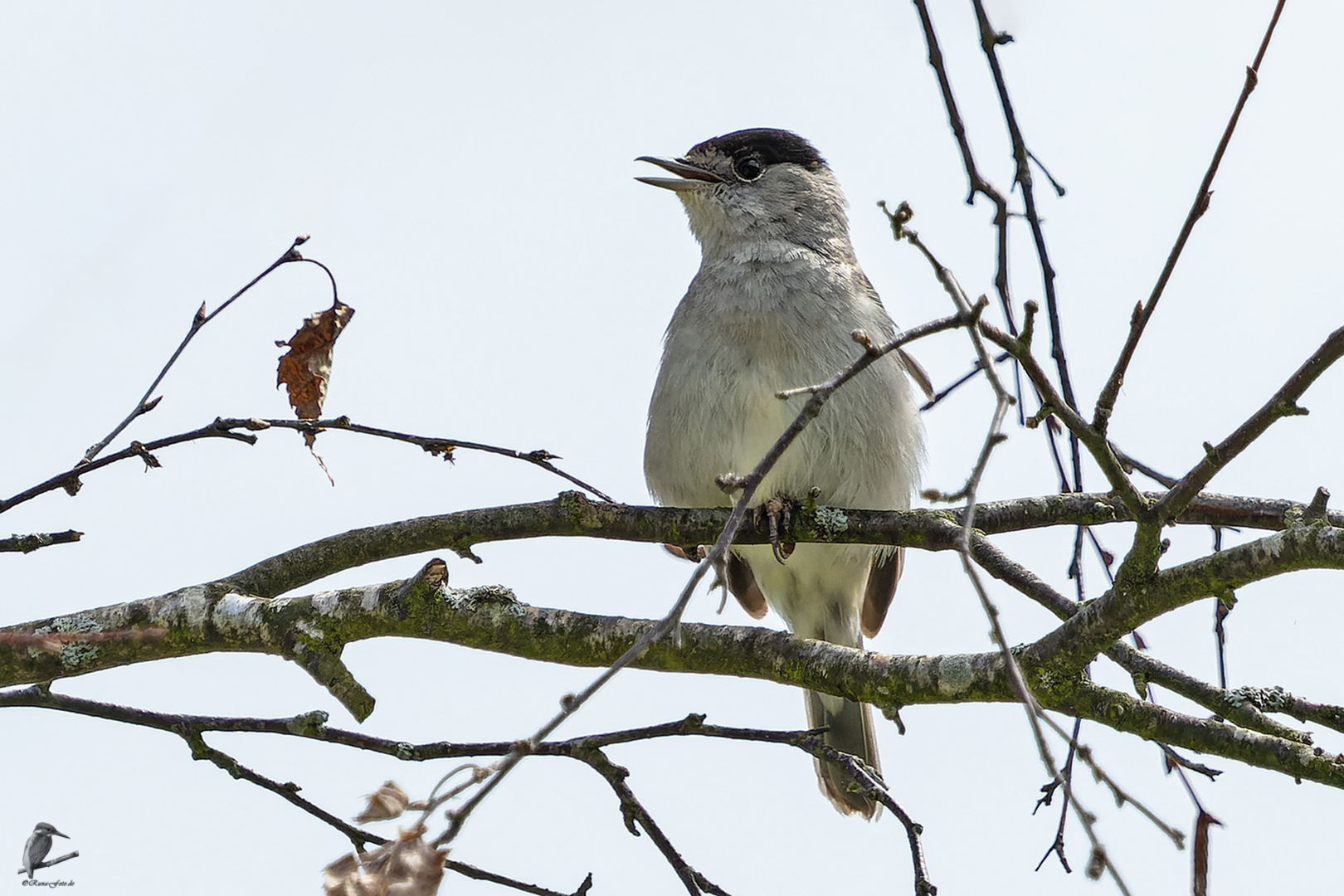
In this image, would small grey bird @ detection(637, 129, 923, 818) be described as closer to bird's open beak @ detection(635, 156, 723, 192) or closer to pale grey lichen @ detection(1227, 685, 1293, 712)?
bird's open beak @ detection(635, 156, 723, 192)

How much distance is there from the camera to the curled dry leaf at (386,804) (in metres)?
2.09

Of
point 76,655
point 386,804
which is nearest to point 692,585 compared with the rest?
point 386,804

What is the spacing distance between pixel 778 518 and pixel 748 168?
8.77 ft

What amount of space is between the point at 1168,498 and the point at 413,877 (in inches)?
67.3

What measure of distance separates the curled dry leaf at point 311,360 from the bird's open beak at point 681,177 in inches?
112

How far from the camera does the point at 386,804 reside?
2096mm

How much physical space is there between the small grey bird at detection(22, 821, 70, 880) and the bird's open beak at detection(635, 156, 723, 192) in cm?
440

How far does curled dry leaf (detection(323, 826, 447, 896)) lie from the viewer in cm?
197

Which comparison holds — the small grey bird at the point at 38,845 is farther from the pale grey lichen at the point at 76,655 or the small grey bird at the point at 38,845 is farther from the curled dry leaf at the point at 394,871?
the curled dry leaf at the point at 394,871

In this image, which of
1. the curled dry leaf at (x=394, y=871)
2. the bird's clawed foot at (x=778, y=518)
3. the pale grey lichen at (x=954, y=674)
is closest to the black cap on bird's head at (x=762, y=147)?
the bird's clawed foot at (x=778, y=518)

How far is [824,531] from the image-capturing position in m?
4.50

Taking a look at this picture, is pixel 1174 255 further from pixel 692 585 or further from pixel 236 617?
pixel 236 617

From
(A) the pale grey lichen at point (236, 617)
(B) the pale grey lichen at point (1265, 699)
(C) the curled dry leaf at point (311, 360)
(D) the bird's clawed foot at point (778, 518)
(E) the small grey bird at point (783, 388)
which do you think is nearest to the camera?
(B) the pale grey lichen at point (1265, 699)

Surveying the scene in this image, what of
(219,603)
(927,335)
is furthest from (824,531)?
(927,335)
